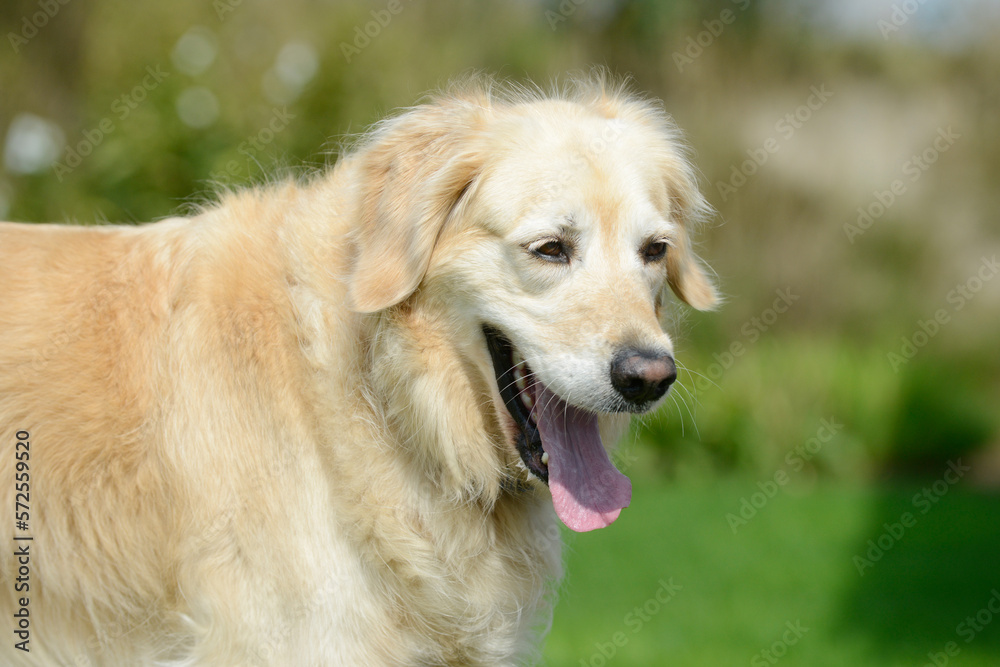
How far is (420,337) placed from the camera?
8.54 ft

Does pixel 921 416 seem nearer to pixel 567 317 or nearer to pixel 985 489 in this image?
pixel 985 489

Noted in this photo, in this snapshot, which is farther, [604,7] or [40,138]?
[604,7]

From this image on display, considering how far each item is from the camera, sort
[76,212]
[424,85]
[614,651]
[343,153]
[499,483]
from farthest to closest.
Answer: [424,85] < [76,212] < [614,651] < [343,153] < [499,483]

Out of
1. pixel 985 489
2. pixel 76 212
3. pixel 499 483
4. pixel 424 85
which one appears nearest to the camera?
pixel 499 483

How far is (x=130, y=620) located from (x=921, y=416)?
8.56 metres

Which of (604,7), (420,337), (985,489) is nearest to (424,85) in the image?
(604,7)
